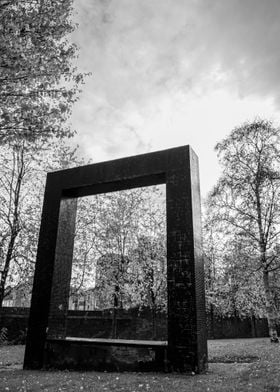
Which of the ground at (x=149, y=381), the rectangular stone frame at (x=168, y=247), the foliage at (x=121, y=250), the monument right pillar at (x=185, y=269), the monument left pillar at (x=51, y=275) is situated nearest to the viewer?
the ground at (x=149, y=381)

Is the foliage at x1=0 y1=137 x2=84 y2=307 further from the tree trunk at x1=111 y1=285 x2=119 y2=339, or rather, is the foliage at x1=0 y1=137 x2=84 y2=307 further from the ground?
the ground

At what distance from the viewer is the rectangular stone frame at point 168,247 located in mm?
9383

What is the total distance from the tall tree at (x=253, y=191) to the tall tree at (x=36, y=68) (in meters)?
15.4

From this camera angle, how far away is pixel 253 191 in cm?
2200

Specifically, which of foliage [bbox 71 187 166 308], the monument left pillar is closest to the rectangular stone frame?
the monument left pillar

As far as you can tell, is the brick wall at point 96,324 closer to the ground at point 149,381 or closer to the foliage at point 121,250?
the foliage at point 121,250

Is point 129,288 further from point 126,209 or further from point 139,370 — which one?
point 139,370

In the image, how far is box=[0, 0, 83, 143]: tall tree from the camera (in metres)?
7.77

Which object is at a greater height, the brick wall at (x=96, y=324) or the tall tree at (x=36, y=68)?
the tall tree at (x=36, y=68)

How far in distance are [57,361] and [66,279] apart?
2845mm

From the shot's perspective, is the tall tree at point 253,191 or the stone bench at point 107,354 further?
the tall tree at point 253,191

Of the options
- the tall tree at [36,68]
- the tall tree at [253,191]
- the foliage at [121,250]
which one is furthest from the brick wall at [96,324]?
the tall tree at [36,68]

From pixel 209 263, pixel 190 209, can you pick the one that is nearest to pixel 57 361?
pixel 190 209

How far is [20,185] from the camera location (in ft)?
68.5
